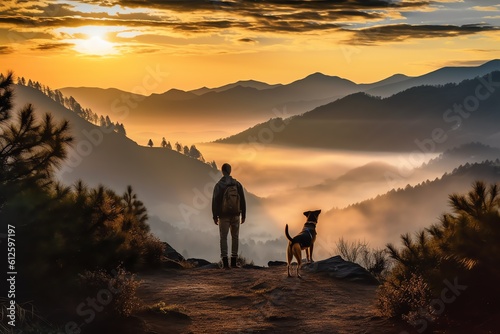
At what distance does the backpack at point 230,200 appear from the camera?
1703 centimetres

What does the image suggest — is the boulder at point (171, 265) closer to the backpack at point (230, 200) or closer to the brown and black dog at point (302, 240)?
the backpack at point (230, 200)

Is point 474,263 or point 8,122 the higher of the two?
point 8,122

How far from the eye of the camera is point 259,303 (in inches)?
514

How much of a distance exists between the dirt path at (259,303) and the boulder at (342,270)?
1.08 feet

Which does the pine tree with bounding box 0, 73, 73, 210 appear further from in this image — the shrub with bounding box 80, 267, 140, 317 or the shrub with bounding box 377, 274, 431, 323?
the shrub with bounding box 377, 274, 431, 323

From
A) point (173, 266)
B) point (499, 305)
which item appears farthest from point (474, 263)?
point (173, 266)

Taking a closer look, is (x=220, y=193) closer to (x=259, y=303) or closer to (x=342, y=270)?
(x=342, y=270)

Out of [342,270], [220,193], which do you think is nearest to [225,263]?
[220,193]

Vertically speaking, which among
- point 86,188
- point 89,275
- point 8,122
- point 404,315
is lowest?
point 404,315

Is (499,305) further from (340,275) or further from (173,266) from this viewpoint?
(173,266)

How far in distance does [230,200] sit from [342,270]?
3314mm

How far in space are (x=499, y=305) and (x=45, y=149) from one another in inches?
284

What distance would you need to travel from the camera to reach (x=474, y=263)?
29.9 feet

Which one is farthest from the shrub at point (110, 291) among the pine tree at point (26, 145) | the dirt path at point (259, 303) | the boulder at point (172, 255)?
the boulder at point (172, 255)
